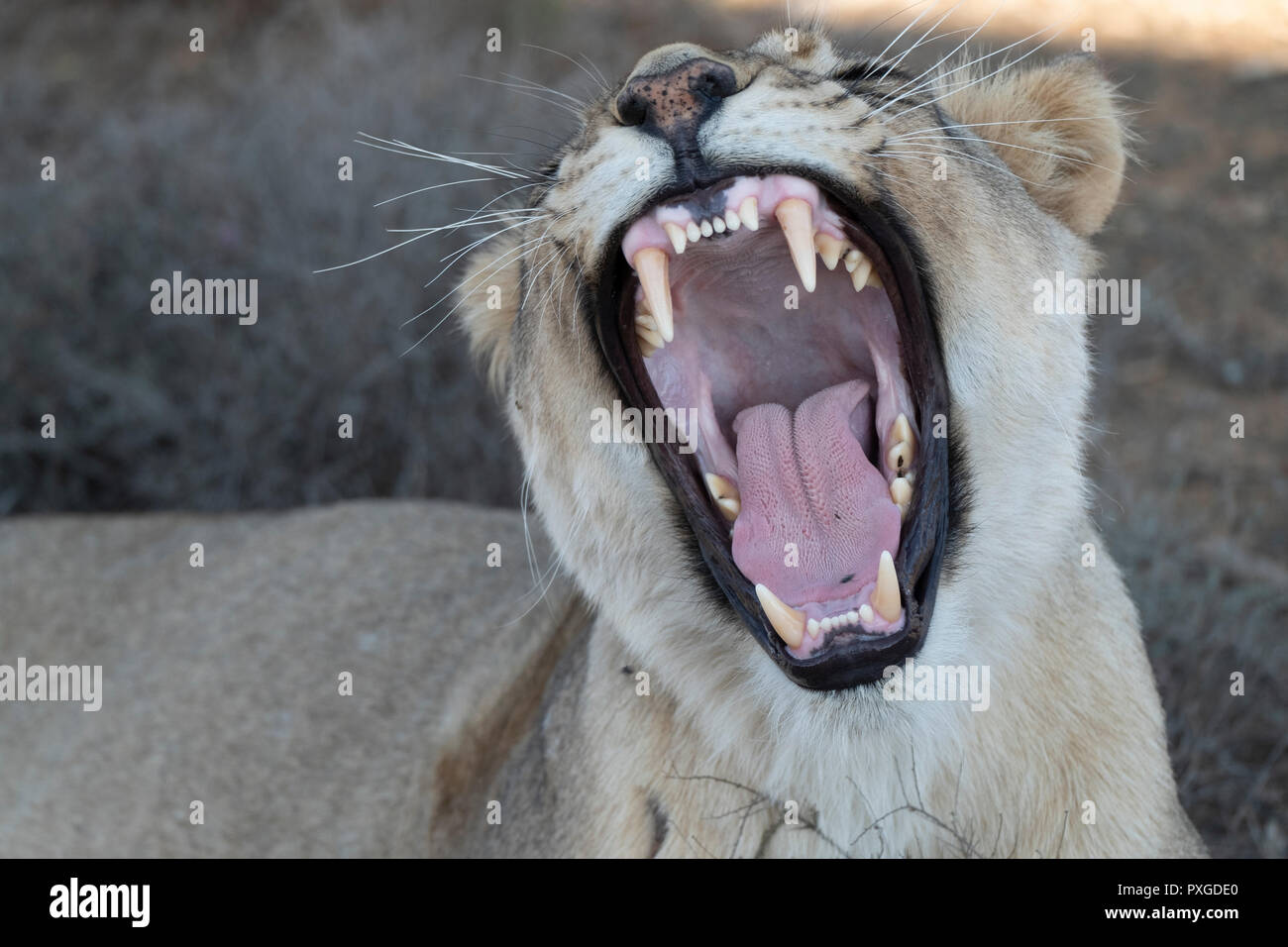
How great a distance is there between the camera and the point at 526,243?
108 inches

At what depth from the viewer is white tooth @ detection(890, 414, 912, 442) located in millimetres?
2604

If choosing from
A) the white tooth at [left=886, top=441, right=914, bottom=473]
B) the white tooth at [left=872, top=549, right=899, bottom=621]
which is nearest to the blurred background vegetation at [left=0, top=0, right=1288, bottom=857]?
the white tooth at [left=886, top=441, right=914, bottom=473]

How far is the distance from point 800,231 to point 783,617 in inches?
24.5

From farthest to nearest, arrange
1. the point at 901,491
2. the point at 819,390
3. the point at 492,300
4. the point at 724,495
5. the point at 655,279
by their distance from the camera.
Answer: the point at 492,300 → the point at 819,390 → the point at 724,495 → the point at 901,491 → the point at 655,279

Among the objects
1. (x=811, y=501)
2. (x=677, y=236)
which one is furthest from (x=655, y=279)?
(x=811, y=501)

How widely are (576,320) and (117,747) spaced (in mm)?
2081

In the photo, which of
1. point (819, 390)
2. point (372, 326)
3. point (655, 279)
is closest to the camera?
point (655, 279)

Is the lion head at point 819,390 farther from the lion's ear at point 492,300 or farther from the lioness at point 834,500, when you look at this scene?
the lion's ear at point 492,300

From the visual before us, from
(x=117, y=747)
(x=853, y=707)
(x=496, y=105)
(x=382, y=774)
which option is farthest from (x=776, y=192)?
(x=496, y=105)

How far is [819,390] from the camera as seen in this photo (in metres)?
2.84

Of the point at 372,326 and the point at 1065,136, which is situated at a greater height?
the point at 372,326

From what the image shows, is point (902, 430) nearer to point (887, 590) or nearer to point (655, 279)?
point (887, 590)

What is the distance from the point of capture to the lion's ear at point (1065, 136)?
2824mm
